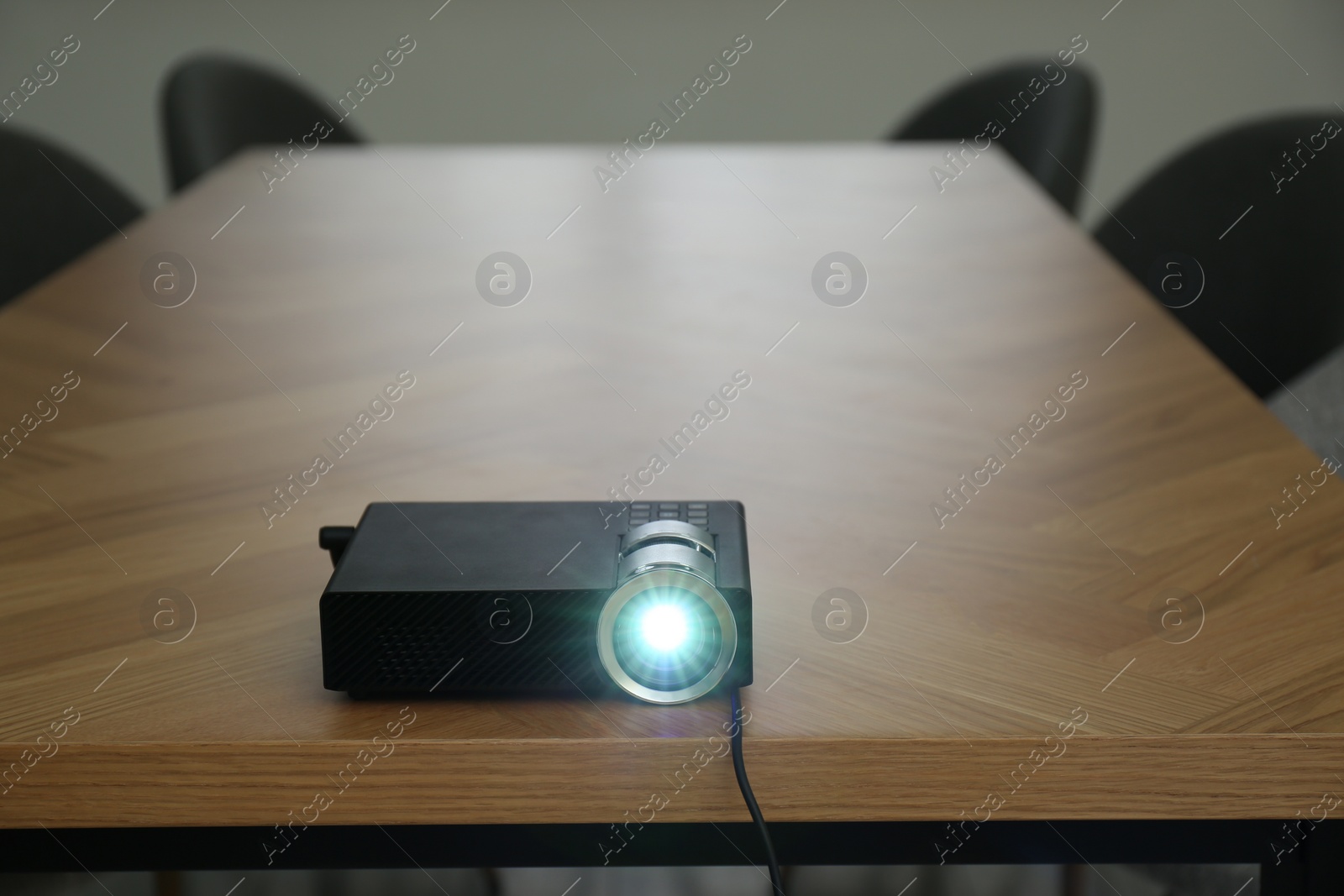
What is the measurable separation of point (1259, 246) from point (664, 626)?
4.58 feet

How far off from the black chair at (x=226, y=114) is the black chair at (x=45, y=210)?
0.93 feet

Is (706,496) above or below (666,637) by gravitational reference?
above

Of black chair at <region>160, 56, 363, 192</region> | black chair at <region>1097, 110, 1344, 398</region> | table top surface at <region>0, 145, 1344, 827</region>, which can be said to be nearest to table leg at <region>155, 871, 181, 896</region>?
table top surface at <region>0, 145, 1344, 827</region>

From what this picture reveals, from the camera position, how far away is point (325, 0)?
12.2 ft

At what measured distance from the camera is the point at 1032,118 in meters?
2.36

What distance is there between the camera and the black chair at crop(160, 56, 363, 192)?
7.63ft

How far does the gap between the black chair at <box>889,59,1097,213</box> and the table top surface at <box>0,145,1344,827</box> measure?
0.78 m

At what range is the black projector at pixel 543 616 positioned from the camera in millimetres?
570

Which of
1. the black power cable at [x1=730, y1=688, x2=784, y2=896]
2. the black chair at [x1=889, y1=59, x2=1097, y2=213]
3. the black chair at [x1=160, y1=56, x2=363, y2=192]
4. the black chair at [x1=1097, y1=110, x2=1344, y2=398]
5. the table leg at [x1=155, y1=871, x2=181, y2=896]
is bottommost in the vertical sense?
the black power cable at [x1=730, y1=688, x2=784, y2=896]

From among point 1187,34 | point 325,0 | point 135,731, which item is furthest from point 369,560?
point 1187,34

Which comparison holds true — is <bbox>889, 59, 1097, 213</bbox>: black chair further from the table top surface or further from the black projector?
the black projector

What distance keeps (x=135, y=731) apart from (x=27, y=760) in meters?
0.05

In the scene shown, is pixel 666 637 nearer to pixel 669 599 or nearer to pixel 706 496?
pixel 669 599

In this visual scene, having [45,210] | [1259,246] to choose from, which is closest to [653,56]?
[45,210]
